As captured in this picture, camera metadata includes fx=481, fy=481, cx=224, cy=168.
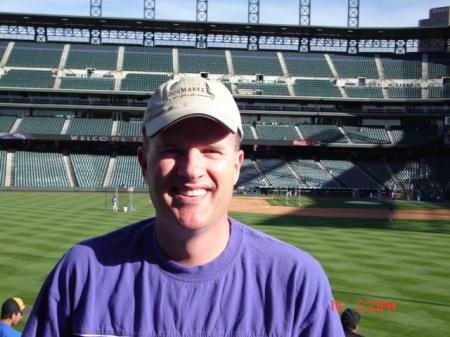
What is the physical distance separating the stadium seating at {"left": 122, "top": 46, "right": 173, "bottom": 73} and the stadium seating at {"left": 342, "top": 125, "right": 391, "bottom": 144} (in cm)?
2665

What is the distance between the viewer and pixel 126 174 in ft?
190

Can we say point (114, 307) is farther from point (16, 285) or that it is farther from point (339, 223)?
point (339, 223)

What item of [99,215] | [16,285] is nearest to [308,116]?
[99,215]

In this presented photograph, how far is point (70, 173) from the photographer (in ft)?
186

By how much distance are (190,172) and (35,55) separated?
240ft

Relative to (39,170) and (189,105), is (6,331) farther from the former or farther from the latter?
(39,170)

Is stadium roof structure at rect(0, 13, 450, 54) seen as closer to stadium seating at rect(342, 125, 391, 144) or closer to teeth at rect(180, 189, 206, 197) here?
stadium seating at rect(342, 125, 391, 144)

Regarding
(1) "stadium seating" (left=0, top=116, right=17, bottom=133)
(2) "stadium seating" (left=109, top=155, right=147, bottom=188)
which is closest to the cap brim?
(2) "stadium seating" (left=109, top=155, right=147, bottom=188)

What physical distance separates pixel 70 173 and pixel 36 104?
13123 millimetres

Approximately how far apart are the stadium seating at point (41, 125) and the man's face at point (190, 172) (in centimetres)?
6119

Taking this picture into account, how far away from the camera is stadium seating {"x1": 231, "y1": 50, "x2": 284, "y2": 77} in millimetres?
69500

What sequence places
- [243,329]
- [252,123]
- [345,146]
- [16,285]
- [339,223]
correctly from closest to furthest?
[243,329]
[16,285]
[339,223]
[345,146]
[252,123]

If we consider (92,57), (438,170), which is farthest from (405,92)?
(92,57)

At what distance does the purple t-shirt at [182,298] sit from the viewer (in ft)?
8.61
